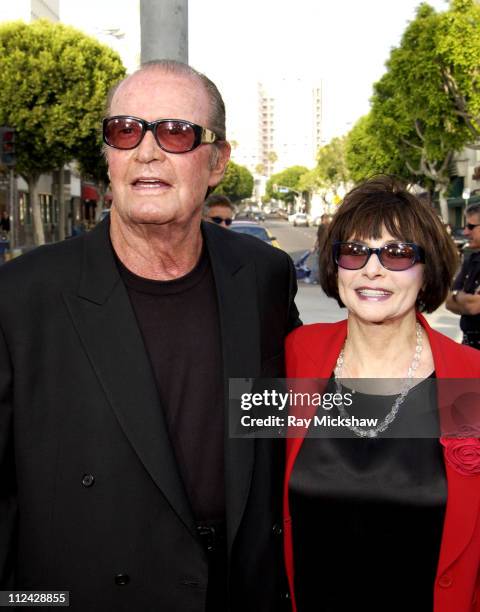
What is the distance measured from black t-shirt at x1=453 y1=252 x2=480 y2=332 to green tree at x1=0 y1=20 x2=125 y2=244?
27496 millimetres

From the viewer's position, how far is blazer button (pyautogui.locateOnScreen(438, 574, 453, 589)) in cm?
262

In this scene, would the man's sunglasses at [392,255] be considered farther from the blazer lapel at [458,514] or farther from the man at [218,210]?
the man at [218,210]

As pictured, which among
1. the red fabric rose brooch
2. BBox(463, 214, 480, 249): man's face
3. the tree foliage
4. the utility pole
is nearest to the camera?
the red fabric rose brooch

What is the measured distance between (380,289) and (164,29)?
66.0 inches

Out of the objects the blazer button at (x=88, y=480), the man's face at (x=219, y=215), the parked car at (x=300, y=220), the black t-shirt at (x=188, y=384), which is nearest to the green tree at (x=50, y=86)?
the man's face at (x=219, y=215)

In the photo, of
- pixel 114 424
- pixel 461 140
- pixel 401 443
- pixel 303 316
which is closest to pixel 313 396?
pixel 401 443

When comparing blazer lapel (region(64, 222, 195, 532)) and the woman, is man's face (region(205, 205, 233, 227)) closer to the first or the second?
the woman

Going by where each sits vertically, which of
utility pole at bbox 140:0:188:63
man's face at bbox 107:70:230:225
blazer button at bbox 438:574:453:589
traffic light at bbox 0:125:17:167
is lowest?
blazer button at bbox 438:574:453:589

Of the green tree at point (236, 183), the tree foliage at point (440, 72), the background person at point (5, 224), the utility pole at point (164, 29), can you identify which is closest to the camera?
the utility pole at point (164, 29)

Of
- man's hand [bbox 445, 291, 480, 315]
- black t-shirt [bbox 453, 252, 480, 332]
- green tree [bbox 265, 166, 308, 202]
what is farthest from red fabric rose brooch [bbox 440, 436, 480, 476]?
green tree [bbox 265, 166, 308, 202]

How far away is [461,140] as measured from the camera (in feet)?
107

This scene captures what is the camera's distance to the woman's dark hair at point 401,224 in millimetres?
2902

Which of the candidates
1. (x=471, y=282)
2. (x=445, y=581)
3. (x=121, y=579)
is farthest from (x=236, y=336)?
(x=471, y=282)

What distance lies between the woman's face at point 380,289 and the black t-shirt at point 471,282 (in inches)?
143
